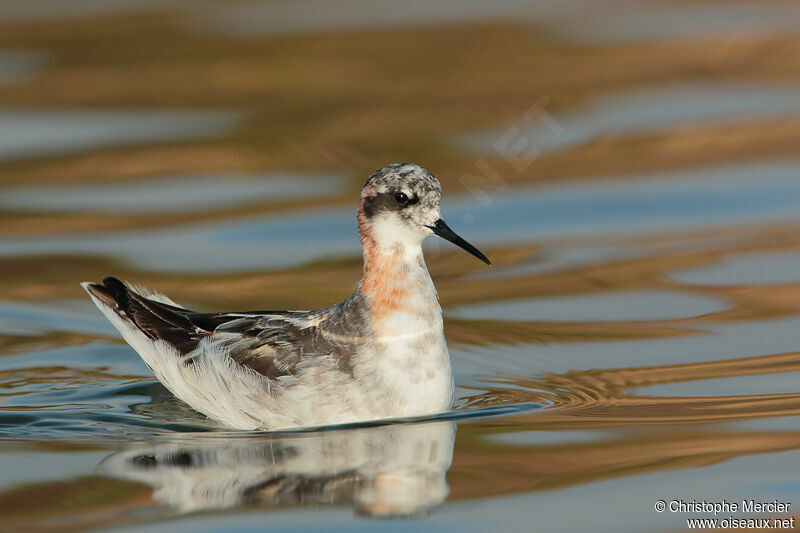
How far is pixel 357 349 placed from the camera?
8391 mm

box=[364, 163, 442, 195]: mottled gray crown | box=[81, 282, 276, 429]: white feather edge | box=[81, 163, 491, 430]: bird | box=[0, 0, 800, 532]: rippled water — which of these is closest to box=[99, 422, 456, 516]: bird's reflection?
box=[0, 0, 800, 532]: rippled water

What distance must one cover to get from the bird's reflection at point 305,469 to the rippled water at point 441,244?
0.03 metres

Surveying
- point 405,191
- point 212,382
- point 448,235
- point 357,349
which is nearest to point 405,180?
point 405,191

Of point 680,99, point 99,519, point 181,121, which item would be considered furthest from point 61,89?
point 99,519

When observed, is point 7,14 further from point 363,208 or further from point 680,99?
point 363,208

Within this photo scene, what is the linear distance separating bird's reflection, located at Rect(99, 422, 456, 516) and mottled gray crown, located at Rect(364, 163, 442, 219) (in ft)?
4.54

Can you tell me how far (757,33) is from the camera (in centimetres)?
1791

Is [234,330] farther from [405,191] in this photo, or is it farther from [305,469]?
[305,469]

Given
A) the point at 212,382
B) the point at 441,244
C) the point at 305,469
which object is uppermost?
the point at 441,244

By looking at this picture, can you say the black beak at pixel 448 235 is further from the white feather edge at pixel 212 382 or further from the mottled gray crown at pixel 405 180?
the white feather edge at pixel 212 382

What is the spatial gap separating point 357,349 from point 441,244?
16.1 feet

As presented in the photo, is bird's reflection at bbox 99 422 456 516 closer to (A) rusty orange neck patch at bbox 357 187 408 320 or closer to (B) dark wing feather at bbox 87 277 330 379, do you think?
(B) dark wing feather at bbox 87 277 330 379

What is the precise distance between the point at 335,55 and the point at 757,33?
220 inches

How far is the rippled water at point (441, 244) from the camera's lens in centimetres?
709
